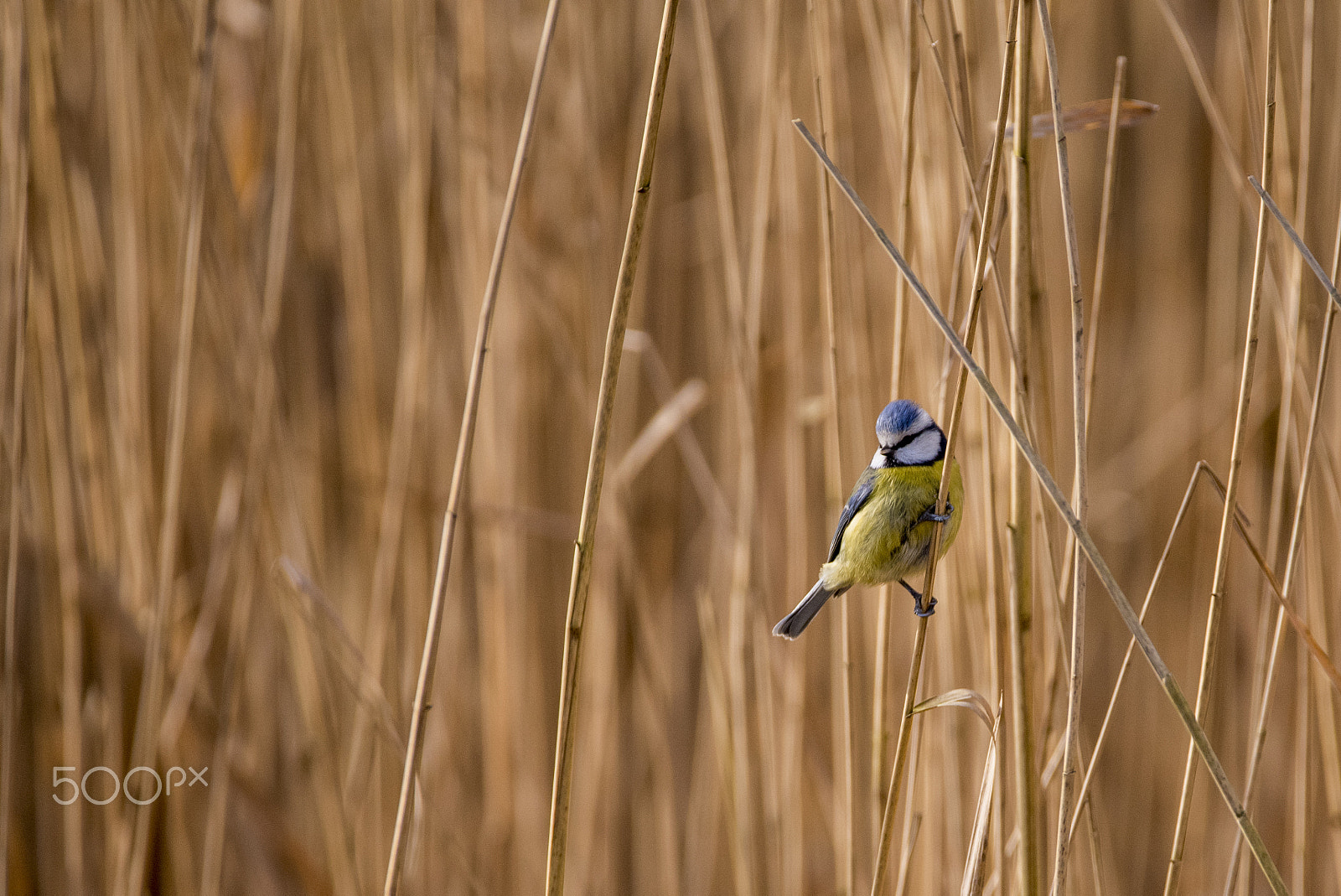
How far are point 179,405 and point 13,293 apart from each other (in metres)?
0.20

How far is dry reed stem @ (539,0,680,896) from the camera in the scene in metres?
0.58

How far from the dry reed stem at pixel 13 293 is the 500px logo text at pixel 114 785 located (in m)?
0.09

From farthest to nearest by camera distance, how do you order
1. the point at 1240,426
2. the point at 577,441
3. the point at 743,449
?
the point at 577,441 → the point at 743,449 → the point at 1240,426

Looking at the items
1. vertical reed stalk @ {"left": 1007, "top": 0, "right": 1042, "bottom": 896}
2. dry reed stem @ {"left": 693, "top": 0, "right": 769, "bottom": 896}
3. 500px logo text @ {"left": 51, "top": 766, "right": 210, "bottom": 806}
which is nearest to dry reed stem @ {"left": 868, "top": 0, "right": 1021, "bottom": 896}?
vertical reed stalk @ {"left": 1007, "top": 0, "right": 1042, "bottom": 896}

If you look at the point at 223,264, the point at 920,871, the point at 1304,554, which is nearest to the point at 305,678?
the point at 223,264

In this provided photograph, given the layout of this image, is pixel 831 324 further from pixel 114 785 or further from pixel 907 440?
pixel 114 785

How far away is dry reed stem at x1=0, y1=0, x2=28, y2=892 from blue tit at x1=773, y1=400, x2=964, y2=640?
77 cm

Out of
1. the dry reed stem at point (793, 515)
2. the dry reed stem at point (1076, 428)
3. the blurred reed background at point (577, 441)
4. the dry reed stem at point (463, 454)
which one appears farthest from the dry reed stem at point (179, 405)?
the dry reed stem at point (1076, 428)

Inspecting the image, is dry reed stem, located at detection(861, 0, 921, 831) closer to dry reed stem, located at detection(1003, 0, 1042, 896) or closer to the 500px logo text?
dry reed stem, located at detection(1003, 0, 1042, 896)

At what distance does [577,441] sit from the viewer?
1.56 m

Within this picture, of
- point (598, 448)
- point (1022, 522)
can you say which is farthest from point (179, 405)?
point (1022, 522)

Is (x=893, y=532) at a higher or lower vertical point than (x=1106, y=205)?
lower

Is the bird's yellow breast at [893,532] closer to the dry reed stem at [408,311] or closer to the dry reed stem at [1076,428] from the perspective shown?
the dry reed stem at [1076,428]

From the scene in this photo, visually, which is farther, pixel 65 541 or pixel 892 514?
pixel 65 541
